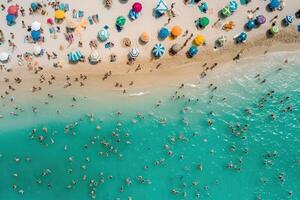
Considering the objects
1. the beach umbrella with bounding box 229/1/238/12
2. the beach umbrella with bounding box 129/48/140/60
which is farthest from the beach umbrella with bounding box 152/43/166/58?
the beach umbrella with bounding box 229/1/238/12

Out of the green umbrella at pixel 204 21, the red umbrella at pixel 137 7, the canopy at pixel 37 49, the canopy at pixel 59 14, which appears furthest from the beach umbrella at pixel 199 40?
the canopy at pixel 37 49

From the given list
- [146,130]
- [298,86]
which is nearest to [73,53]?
[146,130]

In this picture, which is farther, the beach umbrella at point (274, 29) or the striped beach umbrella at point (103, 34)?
the striped beach umbrella at point (103, 34)

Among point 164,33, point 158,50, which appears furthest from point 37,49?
point 164,33

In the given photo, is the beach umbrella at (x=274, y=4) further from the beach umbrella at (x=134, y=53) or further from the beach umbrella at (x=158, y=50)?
the beach umbrella at (x=134, y=53)

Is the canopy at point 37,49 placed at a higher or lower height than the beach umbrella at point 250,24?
lower

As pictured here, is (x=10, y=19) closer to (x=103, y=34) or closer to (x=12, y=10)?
(x=12, y=10)

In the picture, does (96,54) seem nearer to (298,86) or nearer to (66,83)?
(66,83)
